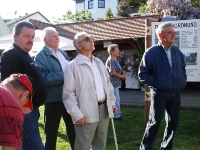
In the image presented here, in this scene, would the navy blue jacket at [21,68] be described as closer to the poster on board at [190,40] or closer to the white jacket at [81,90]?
the white jacket at [81,90]

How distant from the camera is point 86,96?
13.2 ft

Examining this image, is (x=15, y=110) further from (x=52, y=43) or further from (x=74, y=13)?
(x=74, y=13)

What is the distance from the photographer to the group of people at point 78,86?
3.53 metres

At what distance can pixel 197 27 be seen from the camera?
6.76 metres

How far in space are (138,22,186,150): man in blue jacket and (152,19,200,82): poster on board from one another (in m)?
1.84

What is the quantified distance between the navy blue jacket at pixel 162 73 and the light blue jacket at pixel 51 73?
125 cm

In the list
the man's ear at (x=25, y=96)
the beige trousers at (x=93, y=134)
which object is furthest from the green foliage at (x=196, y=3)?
the man's ear at (x=25, y=96)

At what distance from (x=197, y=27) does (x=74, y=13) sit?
29.7 meters

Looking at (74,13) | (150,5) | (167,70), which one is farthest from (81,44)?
(74,13)

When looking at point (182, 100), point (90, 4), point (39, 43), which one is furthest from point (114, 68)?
point (90, 4)

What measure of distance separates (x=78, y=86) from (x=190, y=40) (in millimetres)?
3584

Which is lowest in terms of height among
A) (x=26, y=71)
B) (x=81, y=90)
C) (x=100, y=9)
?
(x=81, y=90)

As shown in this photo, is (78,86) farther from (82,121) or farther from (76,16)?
(76,16)

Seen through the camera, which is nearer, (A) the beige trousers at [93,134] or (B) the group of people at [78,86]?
(B) the group of people at [78,86]
